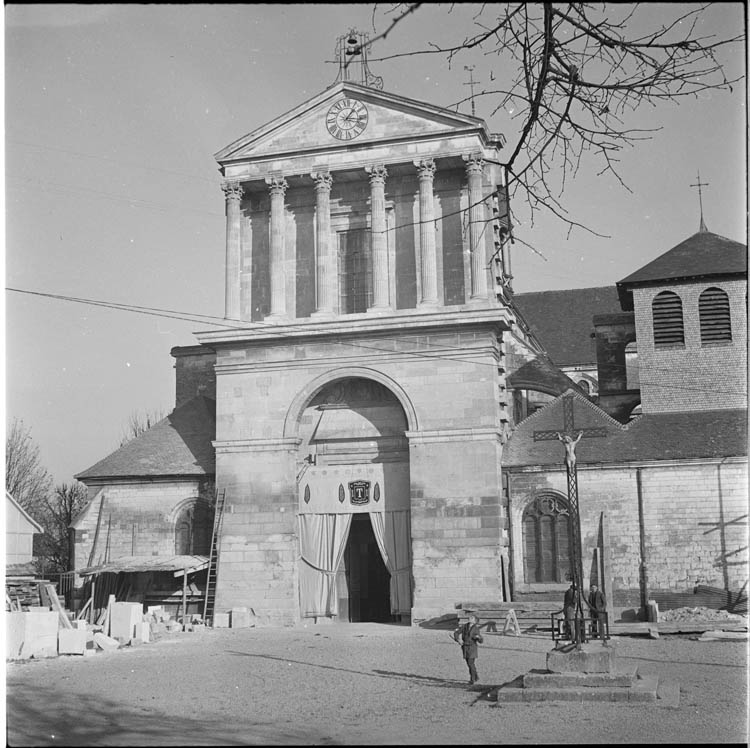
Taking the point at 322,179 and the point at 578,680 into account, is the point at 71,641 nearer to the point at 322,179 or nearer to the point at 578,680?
the point at 578,680

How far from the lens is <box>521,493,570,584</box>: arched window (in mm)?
30047

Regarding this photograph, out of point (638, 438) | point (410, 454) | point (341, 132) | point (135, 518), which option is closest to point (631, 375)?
point (638, 438)

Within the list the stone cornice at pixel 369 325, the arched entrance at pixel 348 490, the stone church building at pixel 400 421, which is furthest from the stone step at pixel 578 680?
the stone cornice at pixel 369 325

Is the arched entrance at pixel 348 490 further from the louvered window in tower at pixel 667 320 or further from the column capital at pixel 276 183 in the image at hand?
the louvered window in tower at pixel 667 320

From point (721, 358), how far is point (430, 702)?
65.8ft

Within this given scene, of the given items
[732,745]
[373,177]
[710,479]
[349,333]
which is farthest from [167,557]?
[732,745]

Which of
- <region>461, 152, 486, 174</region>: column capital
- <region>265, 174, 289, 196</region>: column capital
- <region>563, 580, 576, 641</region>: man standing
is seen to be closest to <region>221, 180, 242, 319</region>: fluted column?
<region>265, 174, 289, 196</region>: column capital

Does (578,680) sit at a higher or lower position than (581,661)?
lower

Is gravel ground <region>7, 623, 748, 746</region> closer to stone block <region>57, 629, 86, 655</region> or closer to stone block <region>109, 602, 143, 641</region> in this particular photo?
stone block <region>57, 629, 86, 655</region>

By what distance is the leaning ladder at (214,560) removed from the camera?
31.3 meters

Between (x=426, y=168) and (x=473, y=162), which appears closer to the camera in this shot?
(x=473, y=162)

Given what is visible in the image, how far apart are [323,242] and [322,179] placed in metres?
1.95

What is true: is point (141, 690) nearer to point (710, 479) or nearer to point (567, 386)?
point (710, 479)

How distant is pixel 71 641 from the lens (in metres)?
23.8
